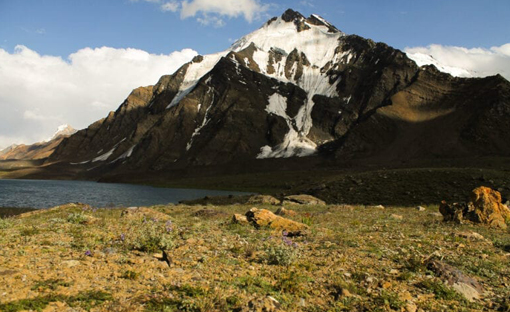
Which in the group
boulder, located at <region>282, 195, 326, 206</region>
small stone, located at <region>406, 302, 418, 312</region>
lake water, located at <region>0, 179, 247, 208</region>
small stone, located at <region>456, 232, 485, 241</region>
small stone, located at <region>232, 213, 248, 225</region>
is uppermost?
small stone, located at <region>232, 213, 248, 225</region>

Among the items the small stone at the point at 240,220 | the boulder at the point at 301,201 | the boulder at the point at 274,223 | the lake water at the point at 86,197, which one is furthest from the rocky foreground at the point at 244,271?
the lake water at the point at 86,197

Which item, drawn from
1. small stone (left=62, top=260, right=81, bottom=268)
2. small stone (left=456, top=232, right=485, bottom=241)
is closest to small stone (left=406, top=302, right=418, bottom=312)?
small stone (left=62, top=260, right=81, bottom=268)

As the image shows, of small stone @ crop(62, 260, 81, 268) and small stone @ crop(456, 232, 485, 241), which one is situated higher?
small stone @ crop(62, 260, 81, 268)

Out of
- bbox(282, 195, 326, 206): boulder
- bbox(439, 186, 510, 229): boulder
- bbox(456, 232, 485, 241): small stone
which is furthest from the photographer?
bbox(282, 195, 326, 206): boulder

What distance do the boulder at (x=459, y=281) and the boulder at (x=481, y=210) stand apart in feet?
34.4

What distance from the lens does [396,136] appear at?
584 ft

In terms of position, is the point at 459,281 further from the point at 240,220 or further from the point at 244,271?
the point at 240,220

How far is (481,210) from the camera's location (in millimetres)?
18266

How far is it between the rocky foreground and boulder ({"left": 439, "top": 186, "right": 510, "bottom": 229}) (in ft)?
14.0

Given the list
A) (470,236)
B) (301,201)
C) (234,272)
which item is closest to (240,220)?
(234,272)

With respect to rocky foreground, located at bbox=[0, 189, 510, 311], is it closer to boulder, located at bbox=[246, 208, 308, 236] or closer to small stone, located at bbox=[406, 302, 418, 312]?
small stone, located at bbox=[406, 302, 418, 312]

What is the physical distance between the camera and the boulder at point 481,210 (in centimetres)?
1788

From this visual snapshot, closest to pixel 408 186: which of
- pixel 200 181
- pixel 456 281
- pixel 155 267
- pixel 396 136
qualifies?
pixel 456 281

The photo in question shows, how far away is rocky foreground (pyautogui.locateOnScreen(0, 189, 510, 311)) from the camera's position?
6.79 m
